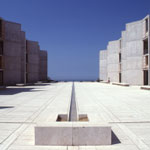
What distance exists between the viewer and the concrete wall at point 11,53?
96.2 ft

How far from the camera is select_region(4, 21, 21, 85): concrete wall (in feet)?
96.2

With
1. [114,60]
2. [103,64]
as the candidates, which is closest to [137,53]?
[114,60]

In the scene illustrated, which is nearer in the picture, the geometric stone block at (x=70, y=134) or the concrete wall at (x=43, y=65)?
the geometric stone block at (x=70, y=134)

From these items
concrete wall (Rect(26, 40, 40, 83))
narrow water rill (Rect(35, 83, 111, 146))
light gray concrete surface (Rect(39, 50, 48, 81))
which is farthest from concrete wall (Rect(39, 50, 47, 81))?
narrow water rill (Rect(35, 83, 111, 146))

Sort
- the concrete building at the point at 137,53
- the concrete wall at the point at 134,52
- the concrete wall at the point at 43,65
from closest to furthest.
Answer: the concrete building at the point at 137,53 → the concrete wall at the point at 134,52 → the concrete wall at the point at 43,65

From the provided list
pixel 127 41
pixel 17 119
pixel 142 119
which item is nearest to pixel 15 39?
pixel 127 41

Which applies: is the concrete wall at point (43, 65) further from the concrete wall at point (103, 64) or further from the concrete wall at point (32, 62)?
the concrete wall at point (103, 64)

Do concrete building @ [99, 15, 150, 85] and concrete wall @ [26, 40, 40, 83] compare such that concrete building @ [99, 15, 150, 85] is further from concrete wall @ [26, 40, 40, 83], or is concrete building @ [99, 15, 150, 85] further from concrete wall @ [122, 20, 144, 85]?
concrete wall @ [26, 40, 40, 83]

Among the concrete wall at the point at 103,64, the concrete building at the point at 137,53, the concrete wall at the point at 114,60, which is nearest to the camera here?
the concrete building at the point at 137,53

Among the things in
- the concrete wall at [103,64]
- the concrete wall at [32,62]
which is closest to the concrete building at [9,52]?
the concrete wall at [32,62]

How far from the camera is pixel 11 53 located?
30.1 meters

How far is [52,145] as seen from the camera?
14.9 feet

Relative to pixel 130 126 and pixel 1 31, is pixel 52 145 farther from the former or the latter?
pixel 1 31

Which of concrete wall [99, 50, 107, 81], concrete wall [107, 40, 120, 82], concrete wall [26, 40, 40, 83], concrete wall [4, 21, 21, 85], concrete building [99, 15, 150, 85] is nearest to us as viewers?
concrete wall [4, 21, 21, 85]
